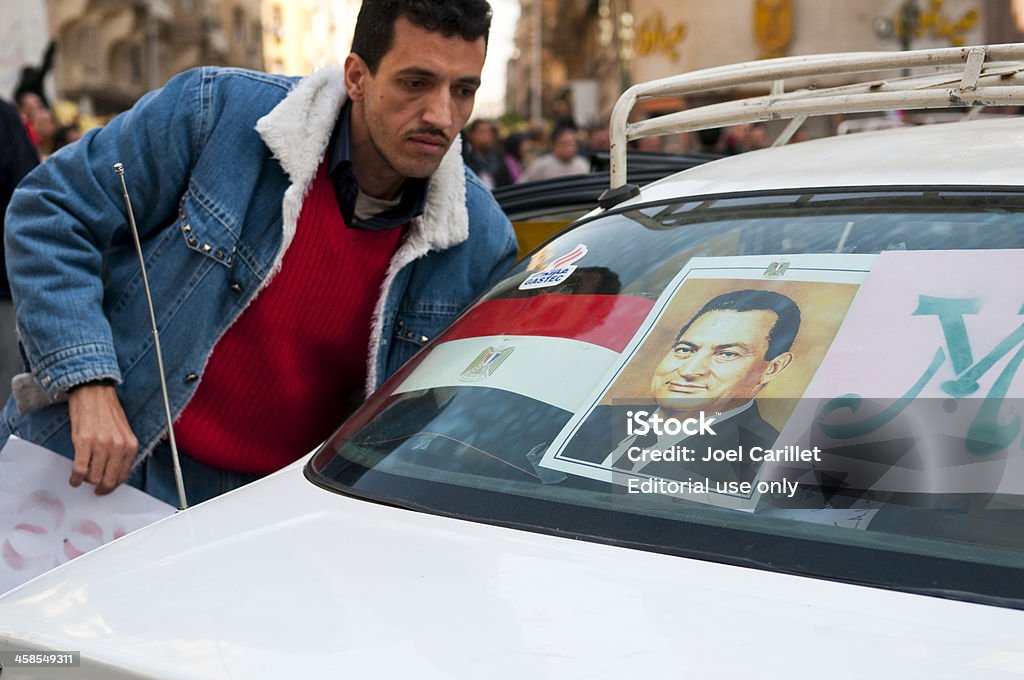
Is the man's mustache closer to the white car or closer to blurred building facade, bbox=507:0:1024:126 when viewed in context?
the white car

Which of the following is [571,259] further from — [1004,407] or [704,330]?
[1004,407]

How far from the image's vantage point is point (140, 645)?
46.4 inches

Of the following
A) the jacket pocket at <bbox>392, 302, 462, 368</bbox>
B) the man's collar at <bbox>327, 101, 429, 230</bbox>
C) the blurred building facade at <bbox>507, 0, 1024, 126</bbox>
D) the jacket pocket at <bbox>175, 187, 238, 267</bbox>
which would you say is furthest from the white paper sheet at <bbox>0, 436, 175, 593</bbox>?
the blurred building facade at <bbox>507, 0, 1024, 126</bbox>

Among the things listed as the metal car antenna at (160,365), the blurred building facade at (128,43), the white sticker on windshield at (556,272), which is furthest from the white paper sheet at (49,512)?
the blurred building facade at (128,43)

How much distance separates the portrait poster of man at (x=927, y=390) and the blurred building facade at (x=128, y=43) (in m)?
25.5

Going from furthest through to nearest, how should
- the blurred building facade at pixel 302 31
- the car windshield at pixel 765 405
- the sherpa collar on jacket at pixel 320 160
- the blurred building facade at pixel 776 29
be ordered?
the blurred building facade at pixel 302 31 < the blurred building facade at pixel 776 29 < the sherpa collar on jacket at pixel 320 160 < the car windshield at pixel 765 405

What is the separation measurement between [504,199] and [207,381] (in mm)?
1174

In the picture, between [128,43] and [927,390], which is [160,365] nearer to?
[927,390]

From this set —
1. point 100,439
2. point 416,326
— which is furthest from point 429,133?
point 100,439

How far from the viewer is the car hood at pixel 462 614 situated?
108 cm

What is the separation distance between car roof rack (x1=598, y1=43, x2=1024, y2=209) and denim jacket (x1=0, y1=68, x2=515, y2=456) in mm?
470

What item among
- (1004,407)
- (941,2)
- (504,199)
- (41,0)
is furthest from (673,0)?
(1004,407)

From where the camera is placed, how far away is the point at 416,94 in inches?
89.1

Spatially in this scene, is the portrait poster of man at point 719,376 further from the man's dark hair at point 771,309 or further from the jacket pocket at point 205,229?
the jacket pocket at point 205,229
